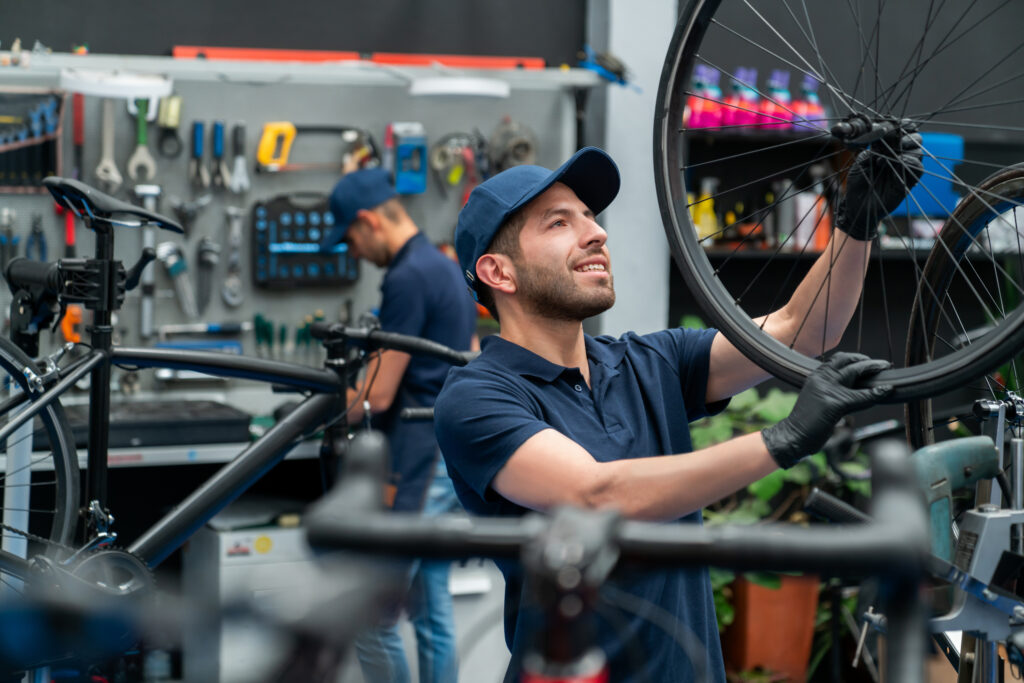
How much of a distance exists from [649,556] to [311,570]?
0.22 meters

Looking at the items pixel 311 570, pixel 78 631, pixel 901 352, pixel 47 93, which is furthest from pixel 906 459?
pixel 901 352

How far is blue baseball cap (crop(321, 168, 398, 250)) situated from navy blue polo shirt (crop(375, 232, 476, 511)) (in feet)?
0.76

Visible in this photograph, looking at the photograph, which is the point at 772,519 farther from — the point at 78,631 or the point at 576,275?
the point at 78,631

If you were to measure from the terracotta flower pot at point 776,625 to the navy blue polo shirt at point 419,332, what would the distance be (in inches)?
51.8

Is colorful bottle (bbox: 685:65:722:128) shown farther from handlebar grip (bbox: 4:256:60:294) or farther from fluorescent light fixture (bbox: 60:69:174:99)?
handlebar grip (bbox: 4:256:60:294)

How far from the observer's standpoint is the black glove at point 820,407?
Result: 1179mm

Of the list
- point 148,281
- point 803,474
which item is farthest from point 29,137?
point 803,474

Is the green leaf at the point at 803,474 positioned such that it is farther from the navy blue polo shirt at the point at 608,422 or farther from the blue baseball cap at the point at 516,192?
the blue baseball cap at the point at 516,192

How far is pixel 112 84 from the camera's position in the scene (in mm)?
3463

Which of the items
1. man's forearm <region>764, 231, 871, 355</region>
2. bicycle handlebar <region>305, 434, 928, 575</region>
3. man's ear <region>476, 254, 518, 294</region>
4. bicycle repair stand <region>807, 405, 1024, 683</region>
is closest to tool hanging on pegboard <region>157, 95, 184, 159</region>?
man's ear <region>476, 254, 518, 294</region>

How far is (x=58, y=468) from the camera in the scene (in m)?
2.42

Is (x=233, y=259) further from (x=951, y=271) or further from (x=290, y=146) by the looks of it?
(x=951, y=271)

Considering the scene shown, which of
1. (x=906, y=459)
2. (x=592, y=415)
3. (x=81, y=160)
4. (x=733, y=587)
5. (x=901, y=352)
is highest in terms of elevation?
(x=81, y=160)

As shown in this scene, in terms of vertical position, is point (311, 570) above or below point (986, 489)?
above
